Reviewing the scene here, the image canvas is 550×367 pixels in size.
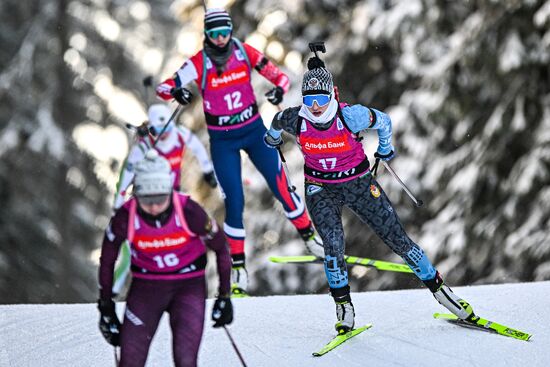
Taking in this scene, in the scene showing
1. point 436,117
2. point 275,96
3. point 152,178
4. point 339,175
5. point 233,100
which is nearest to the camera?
point 152,178

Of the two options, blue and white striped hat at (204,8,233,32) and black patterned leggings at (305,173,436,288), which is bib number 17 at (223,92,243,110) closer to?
blue and white striped hat at (204,8,233,32)

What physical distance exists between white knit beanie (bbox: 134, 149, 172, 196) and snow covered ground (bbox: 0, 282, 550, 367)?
6.94ft

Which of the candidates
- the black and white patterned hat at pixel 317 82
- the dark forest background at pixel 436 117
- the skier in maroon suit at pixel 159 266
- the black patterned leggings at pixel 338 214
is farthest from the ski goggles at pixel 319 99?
the dark forest background at pixel 436 117

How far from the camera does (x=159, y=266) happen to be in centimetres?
619

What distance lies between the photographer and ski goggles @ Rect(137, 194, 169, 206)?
5941mm

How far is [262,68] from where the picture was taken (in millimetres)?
8930

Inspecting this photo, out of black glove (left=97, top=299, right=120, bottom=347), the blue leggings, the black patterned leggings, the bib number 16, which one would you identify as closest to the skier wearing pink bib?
the black patterned leggings

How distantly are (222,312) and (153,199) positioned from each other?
766 millimetres

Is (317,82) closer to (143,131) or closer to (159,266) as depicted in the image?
(159,266)

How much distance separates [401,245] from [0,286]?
15.8 meters

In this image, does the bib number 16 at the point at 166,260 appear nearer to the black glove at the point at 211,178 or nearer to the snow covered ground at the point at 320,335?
the snow covered ground at the point at 320,335

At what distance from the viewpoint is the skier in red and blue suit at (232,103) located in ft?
28.1

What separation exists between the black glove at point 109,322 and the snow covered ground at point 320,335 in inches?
67.0

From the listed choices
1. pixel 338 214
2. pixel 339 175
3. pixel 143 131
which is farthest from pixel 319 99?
pixel 143 131
